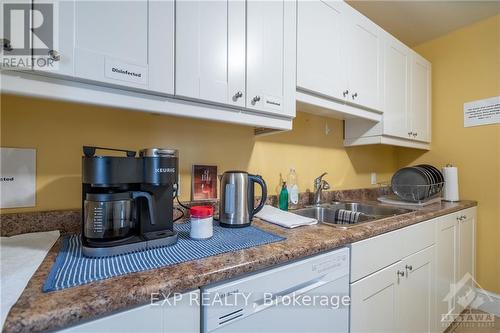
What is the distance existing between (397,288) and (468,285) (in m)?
1.26

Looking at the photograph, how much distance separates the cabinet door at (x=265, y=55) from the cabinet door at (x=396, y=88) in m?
1.04

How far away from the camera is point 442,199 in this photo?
1.97m

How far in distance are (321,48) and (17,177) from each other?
150 centimetres

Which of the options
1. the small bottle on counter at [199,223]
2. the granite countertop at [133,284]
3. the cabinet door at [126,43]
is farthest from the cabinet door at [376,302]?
the cabinet door at [126,43]

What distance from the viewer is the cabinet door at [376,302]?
3.22ft

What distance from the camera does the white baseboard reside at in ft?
6.12

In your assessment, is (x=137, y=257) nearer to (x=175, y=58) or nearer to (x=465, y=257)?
(x=175, y=58)

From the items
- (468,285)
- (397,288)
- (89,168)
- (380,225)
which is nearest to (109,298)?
(89,168)

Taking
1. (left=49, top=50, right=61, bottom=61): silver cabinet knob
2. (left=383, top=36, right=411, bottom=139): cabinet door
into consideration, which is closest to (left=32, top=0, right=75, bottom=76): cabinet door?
(left=49, top=50, right=61, bottom=61): silver cabinet knob

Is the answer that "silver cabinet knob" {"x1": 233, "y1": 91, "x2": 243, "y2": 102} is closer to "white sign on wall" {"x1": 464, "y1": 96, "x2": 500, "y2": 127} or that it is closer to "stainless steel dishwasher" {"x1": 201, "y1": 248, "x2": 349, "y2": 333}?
"stainless steel dishwasher" {"x1": 201, "y1": 248, "x2": 349, "y2": 333}

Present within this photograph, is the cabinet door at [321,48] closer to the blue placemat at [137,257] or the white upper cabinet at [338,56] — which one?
the white upper cabinet at [338,56]

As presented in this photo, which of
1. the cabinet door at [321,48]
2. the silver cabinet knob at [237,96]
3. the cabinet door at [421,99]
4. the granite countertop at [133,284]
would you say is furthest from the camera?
the cabinet door at [421,99]

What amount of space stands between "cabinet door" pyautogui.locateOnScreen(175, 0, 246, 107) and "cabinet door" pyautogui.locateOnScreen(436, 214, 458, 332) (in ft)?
5.04

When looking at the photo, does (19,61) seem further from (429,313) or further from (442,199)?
(442,199)
